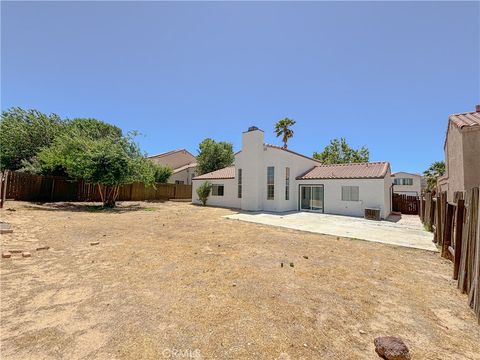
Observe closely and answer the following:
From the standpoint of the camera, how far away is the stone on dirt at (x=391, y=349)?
7.62 feet

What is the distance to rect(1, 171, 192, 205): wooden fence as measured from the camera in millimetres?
16031

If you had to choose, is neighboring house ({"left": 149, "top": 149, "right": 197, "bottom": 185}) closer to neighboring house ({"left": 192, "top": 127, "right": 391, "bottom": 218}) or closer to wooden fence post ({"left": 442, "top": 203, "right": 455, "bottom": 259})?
neighboring house ({"left": 192, "top": 127, "right": 391, "bottom": 218})

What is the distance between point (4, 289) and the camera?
146 inches

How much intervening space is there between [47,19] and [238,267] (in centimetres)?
1285

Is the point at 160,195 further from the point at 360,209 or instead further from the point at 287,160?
the point at 360,209

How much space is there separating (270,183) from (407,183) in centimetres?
3468

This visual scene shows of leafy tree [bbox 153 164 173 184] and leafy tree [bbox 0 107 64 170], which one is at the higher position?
leafy tree [bbox 0 107 64 170]

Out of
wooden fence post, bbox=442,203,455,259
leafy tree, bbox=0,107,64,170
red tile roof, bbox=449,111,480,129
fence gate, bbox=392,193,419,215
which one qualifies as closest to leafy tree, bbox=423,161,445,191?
fence gate, bbox=392,193,419,215

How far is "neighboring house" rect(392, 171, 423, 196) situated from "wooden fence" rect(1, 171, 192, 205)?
39915 mm

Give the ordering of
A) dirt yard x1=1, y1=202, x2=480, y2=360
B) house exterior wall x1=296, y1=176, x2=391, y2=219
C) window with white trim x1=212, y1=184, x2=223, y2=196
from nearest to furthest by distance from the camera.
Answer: dirt yard x1=1, y1=202, x2=480, y2=360, house exterior wall x1=296, y1=176, x2=391, y2=219, window with white trim x1=212, y1=184, x2=223, y2=196

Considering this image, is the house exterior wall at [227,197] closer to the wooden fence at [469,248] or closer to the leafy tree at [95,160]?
the leafy tree at [95,160]

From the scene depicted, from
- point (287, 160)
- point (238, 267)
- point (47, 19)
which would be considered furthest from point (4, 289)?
point (287, 160)

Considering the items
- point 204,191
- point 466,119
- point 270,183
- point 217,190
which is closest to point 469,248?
point 466,119

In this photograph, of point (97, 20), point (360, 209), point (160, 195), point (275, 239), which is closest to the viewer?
point (275, 239)
